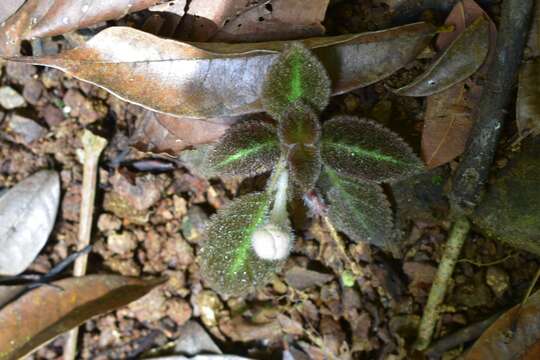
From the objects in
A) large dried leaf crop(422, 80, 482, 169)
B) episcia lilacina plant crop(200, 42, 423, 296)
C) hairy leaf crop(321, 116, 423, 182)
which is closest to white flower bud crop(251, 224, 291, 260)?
episcia lilacina plant crop(200, 42, 423, 296)

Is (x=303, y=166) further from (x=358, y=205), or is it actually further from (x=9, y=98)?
(x=9, y=98)

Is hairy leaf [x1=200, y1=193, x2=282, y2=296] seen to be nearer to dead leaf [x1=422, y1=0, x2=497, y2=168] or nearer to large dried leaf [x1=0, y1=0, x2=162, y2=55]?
dead leaf [x1=422, y1=0, x2=497, y2=168]

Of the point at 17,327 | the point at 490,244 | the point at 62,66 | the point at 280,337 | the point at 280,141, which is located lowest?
the point at 280,337

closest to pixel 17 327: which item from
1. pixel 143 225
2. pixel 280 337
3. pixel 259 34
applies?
pixel 143 225

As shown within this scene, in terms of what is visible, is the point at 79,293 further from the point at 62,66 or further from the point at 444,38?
the point at 444,38

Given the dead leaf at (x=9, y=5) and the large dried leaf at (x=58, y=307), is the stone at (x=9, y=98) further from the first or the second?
the large dried leaf at (x=58, y=307)

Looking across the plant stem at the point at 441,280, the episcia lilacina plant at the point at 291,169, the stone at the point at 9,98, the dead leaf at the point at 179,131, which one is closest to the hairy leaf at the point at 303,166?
the episcia lilacina plant at the point at 291,169
